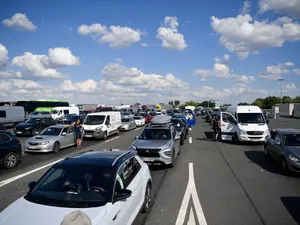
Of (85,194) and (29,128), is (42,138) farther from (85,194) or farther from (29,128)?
(85,194)

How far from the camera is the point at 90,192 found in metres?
3.93

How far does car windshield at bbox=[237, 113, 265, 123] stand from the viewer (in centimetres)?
1667

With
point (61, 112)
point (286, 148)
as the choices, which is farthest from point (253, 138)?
point (61, 112)

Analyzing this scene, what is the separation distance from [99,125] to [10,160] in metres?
9.83

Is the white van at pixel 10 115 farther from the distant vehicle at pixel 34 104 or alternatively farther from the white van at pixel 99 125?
the distant vehicle at pixel 34 104

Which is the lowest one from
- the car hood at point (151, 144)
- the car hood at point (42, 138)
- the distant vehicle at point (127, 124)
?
the distant vehicle at point (127, 124)

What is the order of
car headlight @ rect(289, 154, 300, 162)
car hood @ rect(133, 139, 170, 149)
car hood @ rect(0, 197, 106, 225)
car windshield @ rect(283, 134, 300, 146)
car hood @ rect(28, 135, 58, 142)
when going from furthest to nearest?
1. car hood @ rect(28, 135, 58, 142)
2. car hood @ rect(133, 139, 170, 149)
3. car windshield @ rect(283, 134, 300, 146)
4. car headlight @ rect(289, 154, 300, 162)
5. car hood @ rect(0, 197, 106, 225)

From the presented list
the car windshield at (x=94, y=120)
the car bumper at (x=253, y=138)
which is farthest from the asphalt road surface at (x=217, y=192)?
the car windshield at (x=94, y=120)

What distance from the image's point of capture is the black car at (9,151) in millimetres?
9633

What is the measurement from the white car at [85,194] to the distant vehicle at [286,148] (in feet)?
19.4

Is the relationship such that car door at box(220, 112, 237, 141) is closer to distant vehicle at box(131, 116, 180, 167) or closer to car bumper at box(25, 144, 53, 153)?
distant vehicle at box(131, 116, 180, 167)

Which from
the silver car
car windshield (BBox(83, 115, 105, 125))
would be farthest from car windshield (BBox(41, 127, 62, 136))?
car windshield (BBox(83, 115, 105, 125))

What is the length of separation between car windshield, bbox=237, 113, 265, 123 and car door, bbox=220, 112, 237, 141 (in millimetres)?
468

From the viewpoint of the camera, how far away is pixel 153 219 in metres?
5.18
